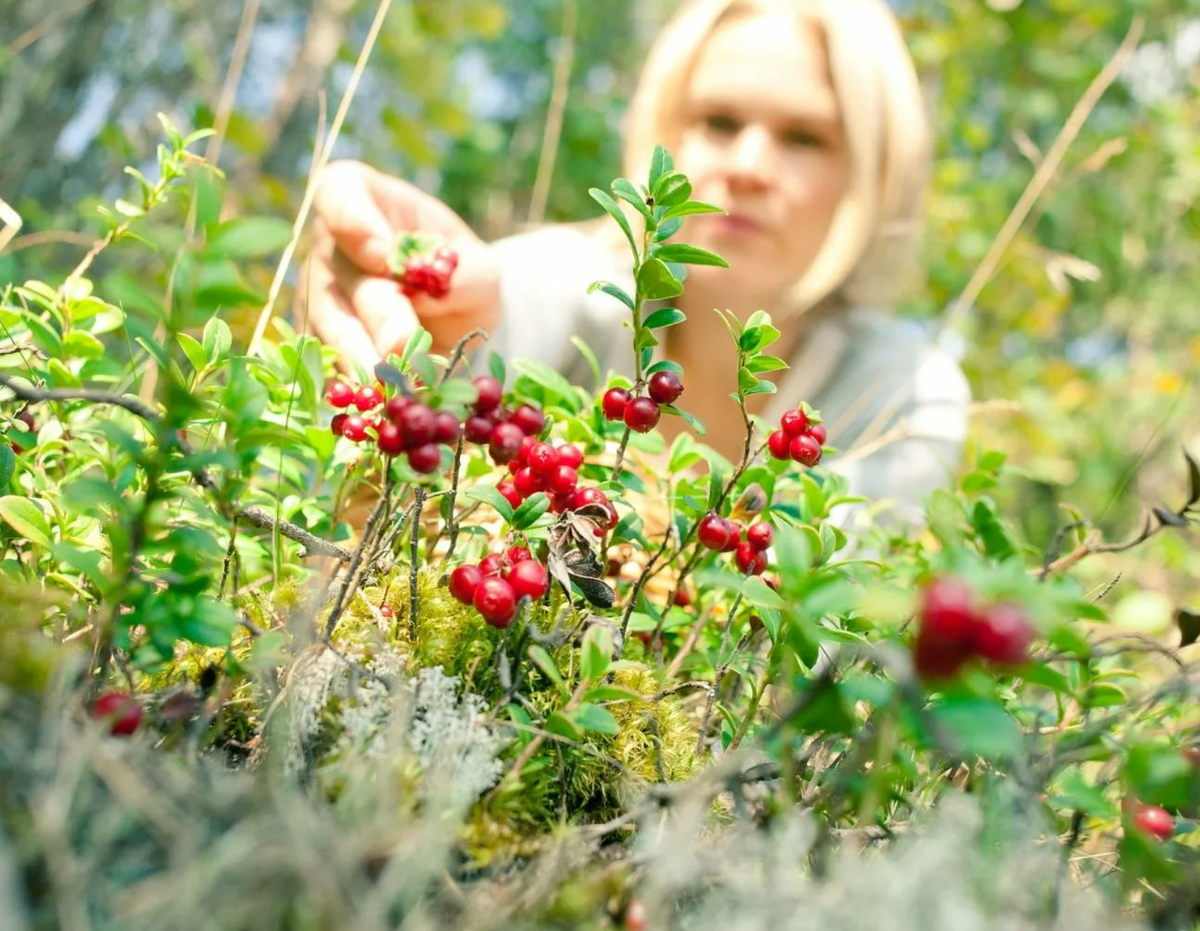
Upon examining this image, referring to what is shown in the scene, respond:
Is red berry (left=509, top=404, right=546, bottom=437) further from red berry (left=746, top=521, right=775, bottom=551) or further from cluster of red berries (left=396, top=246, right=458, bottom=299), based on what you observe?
cluster of red berries (left=396, top=246, right=458, bottom=299)

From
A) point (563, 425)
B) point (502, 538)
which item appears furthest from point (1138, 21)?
point (502, 538)

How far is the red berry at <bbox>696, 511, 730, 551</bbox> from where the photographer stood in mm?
574

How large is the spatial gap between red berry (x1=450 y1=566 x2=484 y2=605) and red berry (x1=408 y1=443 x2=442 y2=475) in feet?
0.36

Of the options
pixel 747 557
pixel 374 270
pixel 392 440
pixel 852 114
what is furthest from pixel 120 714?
pixel 852 114

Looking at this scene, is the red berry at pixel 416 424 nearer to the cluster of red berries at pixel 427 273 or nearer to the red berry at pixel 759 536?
the red berry at pixel 759 536

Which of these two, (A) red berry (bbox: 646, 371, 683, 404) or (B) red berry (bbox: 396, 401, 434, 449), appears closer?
(B) red berry (bbox: 396, 401, 434, 449)

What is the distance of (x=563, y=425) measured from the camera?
0.76m

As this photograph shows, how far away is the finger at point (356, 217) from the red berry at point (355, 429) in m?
Result: 0.42

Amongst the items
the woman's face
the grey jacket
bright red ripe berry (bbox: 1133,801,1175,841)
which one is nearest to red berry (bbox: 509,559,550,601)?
bright red ripe berry (bbox: 1133,801,1175,841)

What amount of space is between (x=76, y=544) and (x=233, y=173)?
2.65 meters

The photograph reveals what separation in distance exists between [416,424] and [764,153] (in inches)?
46.5

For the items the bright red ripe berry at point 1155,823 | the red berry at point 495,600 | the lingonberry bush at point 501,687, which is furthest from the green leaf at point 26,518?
the bright red ripe berry at point 1155,823

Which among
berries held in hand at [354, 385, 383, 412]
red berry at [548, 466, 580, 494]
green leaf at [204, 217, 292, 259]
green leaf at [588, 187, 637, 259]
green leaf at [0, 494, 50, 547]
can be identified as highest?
green leaf at [588, 187, 637, 259]

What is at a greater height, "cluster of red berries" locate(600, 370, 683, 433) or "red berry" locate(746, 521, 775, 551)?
"cluster of red berries" locate(600, 370, 683, 433)
